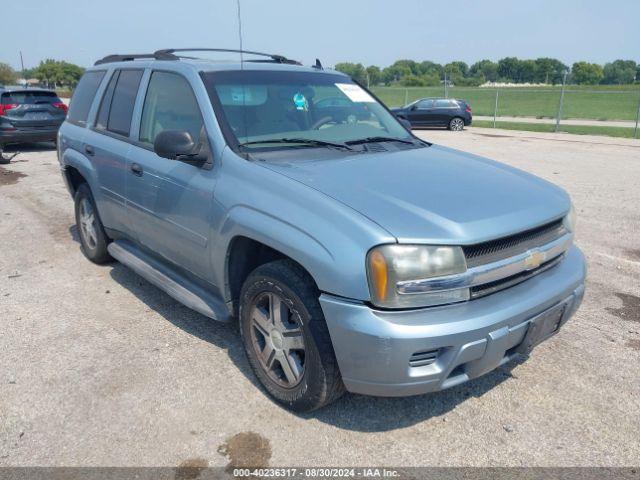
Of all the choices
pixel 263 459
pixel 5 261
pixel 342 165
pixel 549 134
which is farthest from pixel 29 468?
pixel 549 134

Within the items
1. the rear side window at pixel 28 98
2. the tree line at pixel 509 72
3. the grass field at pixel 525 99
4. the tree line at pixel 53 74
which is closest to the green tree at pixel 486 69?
the tree line at pixel 509 72

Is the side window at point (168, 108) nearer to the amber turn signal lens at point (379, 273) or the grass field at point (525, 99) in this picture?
the amber turn signal lens at point (379, 273)

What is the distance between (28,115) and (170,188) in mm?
11151

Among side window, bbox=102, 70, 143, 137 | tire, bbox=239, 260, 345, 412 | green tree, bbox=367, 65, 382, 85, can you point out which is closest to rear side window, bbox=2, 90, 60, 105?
side window, bbox=102, 70, 143, 137

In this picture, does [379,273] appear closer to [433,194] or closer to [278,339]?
[433,194]

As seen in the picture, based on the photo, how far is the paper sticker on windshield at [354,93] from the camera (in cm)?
428

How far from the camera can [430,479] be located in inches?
100.0

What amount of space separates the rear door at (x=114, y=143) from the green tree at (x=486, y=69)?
96491mm

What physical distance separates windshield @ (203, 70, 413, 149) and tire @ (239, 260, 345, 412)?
37.4 inches

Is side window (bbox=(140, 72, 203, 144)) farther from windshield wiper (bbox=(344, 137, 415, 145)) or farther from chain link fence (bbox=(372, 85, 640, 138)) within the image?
chain link fence (bbox=(372, 85, 640, 138))

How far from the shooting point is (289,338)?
2.90 meters

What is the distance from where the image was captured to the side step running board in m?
3.45

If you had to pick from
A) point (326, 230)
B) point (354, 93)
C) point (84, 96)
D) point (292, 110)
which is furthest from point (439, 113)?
point (326, 230)

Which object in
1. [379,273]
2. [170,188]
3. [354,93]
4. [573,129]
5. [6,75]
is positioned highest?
[6,75]
